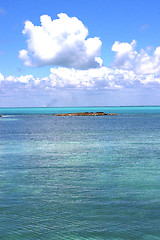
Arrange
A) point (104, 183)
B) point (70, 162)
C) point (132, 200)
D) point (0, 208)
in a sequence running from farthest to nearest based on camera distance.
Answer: point (70, 162) < point (104, 183) < point (132, 200) < point (0, 208)

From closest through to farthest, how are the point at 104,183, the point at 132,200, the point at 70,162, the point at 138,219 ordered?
1. the point at 138,219
2. the point at 132,200
3. the point at 104,183
4. the point at 70,162

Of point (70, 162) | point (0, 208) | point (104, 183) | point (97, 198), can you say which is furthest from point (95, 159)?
point (0, 208)

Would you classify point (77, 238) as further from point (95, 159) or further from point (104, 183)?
point (95, 159)

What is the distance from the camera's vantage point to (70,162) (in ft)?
132

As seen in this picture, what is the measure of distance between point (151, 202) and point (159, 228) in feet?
15.2

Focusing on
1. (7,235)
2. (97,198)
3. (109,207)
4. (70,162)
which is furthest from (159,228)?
(70,162)

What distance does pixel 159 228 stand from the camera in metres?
18.9

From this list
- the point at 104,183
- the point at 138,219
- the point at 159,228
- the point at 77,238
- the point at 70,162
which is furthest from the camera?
the point at 70,162

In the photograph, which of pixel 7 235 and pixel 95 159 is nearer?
pixel 7 235

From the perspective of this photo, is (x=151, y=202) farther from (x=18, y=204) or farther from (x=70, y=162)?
(x=70, y=162)

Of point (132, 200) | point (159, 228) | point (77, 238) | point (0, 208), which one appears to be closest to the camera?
point (77, 238)

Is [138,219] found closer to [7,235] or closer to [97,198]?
[97,198]

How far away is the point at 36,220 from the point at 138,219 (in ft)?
22.7

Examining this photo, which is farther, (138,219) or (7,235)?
(138,219)
